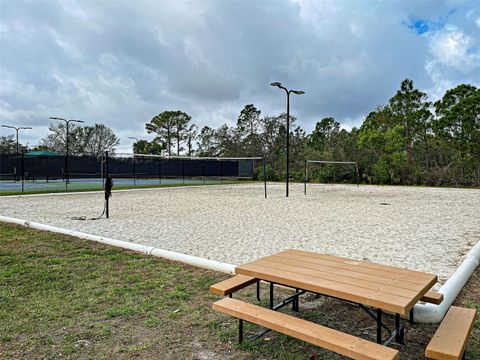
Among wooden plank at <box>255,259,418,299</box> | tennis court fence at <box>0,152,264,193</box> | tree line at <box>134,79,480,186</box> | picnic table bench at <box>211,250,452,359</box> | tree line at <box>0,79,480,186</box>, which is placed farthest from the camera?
tennis court fence at <box>0,152,264,193</box>

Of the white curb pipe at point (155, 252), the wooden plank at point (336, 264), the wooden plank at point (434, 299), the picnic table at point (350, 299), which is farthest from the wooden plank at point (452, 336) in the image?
the white curb pipe at point (155, 252)

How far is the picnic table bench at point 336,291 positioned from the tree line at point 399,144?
2478 centimetres

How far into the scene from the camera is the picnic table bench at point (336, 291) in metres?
2.29

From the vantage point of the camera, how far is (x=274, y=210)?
37.9ft

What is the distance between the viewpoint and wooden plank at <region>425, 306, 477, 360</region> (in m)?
2.15


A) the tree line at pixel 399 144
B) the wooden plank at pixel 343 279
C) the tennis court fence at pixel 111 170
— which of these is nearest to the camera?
the wooden plank at pixel 343 279

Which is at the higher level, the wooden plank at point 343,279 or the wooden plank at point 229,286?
the wooden plank at point 343,279

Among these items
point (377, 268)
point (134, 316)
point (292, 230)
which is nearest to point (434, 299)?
point (377, 268)

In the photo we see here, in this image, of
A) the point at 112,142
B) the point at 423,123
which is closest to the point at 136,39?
the point at 423,123

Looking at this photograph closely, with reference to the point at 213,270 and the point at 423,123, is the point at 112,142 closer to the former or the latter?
the point at 423,123

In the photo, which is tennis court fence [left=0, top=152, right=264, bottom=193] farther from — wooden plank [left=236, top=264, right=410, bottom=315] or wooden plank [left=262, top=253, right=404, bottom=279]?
wooden plank [left=236, top=264, right=410, bottom=315]

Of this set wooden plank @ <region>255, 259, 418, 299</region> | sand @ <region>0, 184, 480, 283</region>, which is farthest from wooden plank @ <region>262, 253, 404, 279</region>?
sand @ <region>0, 184, 480, 283</region>

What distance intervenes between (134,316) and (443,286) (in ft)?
10.3

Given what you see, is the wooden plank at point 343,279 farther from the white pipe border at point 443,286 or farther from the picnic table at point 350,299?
the white pipe border at point 443,286
